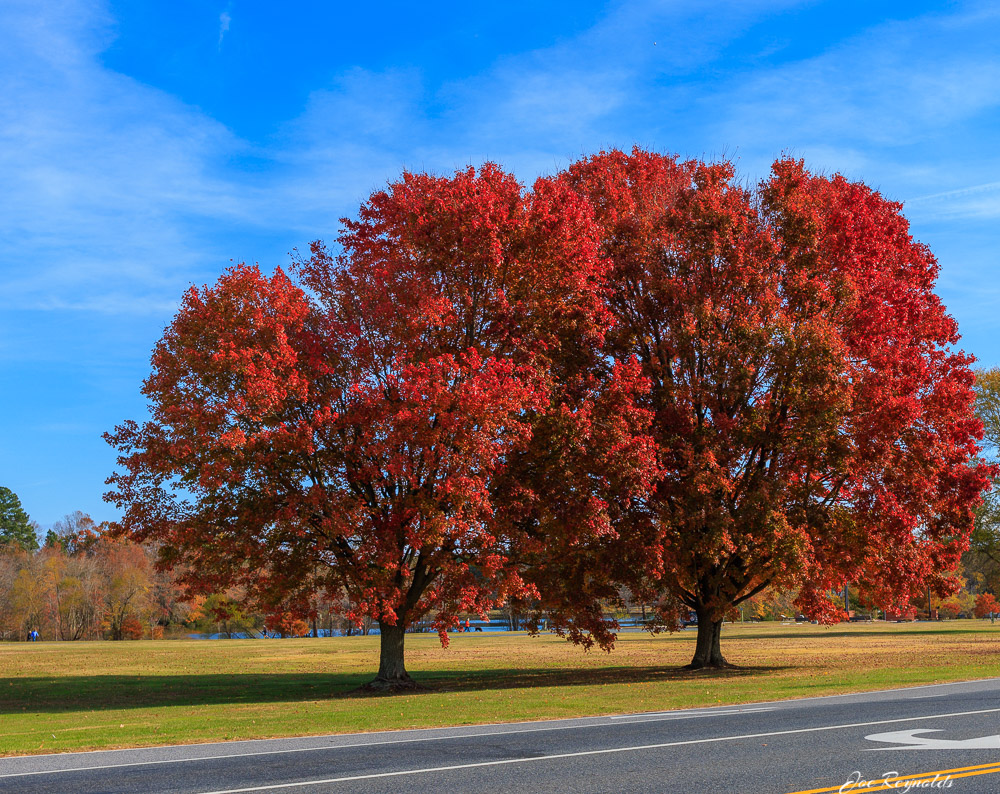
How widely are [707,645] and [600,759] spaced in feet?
74.2

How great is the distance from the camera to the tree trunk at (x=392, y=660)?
26.1 m

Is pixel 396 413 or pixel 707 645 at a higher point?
pixel 396 413

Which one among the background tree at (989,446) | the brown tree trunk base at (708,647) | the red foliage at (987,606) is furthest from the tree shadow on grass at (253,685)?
the red foliage at (987,606)

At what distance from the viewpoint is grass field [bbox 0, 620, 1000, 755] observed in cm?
1655

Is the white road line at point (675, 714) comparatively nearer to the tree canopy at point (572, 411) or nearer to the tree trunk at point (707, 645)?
the tree canopy at point (572, 411)

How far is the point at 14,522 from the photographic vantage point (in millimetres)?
139000

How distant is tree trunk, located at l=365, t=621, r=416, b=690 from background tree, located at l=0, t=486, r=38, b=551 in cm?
13052

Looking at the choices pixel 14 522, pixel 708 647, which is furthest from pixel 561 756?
pixel 14 522

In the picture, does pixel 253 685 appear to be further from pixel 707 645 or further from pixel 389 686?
pixel 707 645

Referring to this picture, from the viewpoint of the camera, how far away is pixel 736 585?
3039 cm

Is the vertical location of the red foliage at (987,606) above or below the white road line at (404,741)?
below

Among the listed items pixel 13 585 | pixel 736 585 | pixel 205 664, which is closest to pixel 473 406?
pixel 736 585

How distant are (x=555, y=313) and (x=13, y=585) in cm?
8112

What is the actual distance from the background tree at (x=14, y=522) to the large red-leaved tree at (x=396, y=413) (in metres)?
131
